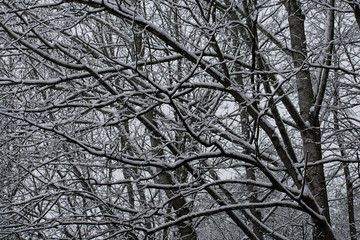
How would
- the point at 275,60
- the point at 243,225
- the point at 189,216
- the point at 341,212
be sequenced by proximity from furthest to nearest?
the point at 341,212 < the point at 275,60 < the point at 243,225 < the point at 189,216

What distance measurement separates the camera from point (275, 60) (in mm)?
5922

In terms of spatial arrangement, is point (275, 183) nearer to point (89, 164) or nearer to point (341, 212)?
point (89, 164)

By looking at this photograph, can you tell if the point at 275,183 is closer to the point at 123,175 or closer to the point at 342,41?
the point at 342,41

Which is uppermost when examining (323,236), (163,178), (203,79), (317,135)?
(203,79)

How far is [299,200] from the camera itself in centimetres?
396

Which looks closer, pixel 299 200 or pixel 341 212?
pixel 299 200

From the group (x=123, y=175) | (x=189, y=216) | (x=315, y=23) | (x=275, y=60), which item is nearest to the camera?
(x=189, y=216)

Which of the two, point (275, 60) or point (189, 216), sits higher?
point (275, 60)

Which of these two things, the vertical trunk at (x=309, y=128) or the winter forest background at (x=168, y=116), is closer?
the winter forest background at (x=168, y=116)

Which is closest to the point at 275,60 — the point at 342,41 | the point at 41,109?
the point at 342,41

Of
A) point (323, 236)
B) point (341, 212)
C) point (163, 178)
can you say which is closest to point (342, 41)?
point (323, 236)

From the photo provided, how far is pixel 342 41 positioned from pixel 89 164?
12.1 feet

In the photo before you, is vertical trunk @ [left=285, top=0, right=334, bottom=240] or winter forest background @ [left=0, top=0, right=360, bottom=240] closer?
winter forest background @ [left=0, top=0, right=360, bottom=240]

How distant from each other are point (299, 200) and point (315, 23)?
3.97m
